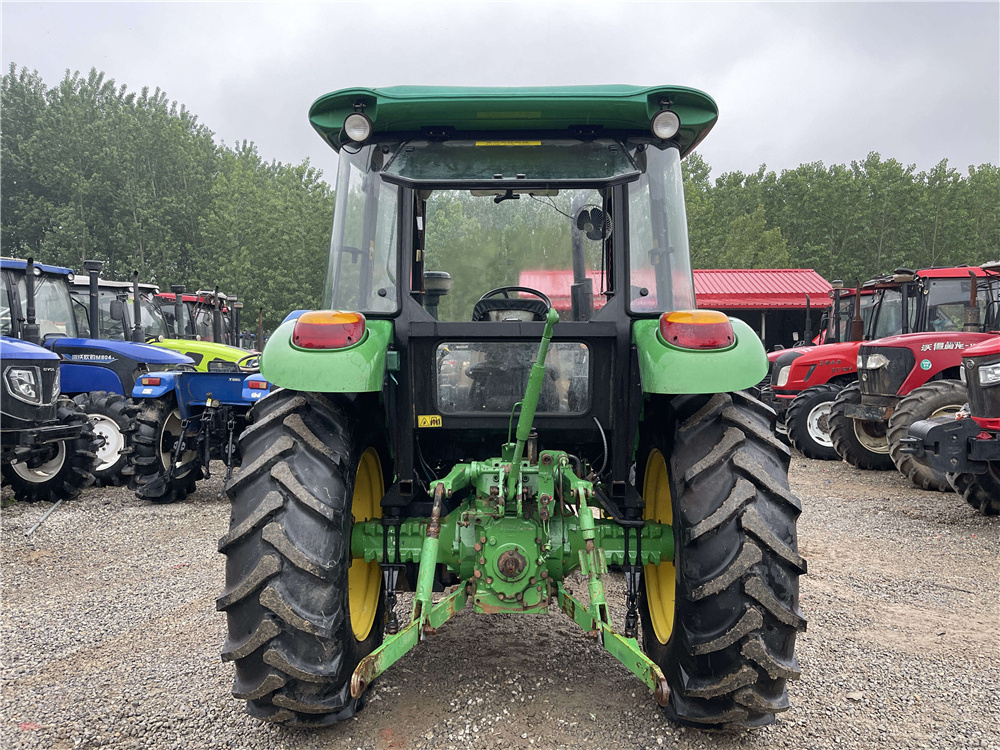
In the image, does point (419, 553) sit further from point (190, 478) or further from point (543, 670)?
point (190, 478)

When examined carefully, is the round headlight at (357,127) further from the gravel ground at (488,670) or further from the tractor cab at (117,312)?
the tractor cab at (117,312)

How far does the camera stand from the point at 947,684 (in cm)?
332

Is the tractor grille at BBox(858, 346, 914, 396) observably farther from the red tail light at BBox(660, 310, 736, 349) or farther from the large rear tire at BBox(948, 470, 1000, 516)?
the red tail light at BBox(660, 310, 736, 349)

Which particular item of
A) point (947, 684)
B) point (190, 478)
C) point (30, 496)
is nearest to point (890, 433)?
point (947, 684)

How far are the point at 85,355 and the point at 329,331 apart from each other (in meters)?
7.60

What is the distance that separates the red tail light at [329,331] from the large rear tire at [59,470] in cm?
566

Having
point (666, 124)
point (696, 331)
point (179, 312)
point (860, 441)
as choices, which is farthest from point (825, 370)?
point (179, 312)

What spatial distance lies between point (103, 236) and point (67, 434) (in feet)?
101

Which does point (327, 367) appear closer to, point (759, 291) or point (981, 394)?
point (981, 394)

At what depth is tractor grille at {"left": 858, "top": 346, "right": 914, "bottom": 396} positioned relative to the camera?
28.5 feet

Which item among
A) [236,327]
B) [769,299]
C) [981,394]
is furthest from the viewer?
[769,299]

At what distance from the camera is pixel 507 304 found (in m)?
3.37

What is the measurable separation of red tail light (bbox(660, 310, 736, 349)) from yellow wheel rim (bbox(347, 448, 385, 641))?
1.33 meters

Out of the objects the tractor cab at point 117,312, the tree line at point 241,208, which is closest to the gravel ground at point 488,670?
the tractor cab at point 117,312
